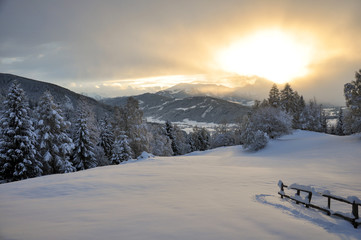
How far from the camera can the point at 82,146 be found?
2892 cm

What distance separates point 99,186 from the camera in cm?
1059

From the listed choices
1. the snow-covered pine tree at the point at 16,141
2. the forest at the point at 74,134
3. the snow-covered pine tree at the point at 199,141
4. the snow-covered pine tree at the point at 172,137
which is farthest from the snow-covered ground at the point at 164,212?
the snow-covered pine tree at the point at 199,141

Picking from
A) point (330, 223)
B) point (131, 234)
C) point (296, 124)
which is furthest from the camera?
point (296, 124)

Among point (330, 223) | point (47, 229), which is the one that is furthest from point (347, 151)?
point (47, 229)

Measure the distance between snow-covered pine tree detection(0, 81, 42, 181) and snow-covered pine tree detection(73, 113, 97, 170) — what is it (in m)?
6.66

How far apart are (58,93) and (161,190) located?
615ft

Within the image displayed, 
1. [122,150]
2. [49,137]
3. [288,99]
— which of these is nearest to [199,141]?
[288,99]

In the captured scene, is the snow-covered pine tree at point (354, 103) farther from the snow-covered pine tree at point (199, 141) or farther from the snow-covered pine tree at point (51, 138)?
the snow-covered pine tree at point (199, 141)

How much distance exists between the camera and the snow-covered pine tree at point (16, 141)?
2100 cm

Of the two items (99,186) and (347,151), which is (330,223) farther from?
(347,151)

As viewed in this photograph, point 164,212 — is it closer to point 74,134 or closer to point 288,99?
point 74,134

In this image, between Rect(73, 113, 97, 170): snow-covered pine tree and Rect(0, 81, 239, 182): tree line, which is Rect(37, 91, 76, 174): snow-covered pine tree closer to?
Rect(0, 81, 239, 182): tree line

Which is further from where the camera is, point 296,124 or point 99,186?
point 296,124

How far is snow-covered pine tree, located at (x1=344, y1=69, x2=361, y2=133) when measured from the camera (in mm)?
28195
